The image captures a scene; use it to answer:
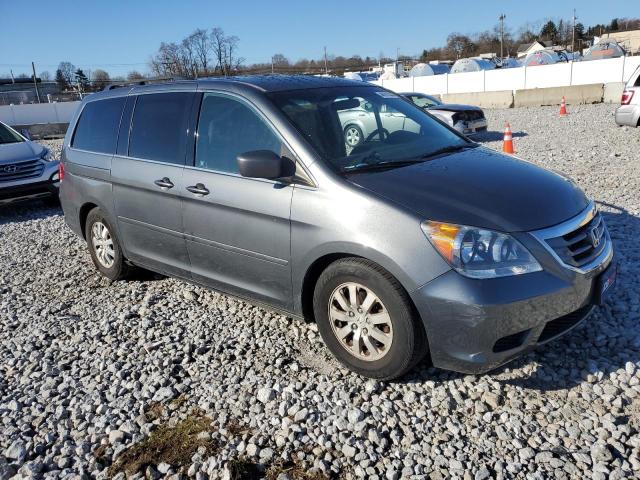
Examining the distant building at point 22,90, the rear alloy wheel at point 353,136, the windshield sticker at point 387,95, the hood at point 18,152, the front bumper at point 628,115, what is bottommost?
the front bumper at point 628,115

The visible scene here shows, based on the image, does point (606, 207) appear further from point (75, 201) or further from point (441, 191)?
point (75, 201)

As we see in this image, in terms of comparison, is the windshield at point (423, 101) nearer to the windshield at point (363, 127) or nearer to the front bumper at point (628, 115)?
the front bumper at point (628, 115)

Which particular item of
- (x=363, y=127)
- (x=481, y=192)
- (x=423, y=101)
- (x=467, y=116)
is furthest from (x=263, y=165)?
(x=423, y=101)

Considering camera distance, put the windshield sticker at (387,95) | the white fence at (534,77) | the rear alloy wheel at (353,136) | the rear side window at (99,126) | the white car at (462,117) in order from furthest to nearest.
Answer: the white fence at (534,77) < the white car at (462,117) < the rear side window at (99,126) < the windshield sticker at (387,95) < the rear alloy wheel at (353,136)

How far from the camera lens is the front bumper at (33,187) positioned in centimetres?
891

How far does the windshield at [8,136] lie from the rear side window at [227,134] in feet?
24.2

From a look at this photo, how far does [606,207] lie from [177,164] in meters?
5.22

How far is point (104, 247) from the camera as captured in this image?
5.41 meters

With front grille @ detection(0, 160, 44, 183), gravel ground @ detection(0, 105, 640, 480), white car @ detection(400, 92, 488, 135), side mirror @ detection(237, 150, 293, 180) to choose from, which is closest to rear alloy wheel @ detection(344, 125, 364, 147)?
side mirror @ detection(237, 150, 293, 180)

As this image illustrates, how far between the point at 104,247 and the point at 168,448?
10.1 feet

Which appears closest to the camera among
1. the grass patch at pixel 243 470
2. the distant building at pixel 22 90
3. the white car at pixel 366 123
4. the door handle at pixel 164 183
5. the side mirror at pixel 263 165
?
the grass patch at pixel 243 470

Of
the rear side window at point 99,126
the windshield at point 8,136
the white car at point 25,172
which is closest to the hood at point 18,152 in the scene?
the white car at point 25,172

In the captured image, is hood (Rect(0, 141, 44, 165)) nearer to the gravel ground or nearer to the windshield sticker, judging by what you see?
the gravel ground

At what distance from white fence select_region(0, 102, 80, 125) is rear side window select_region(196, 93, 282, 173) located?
27.0 meters
